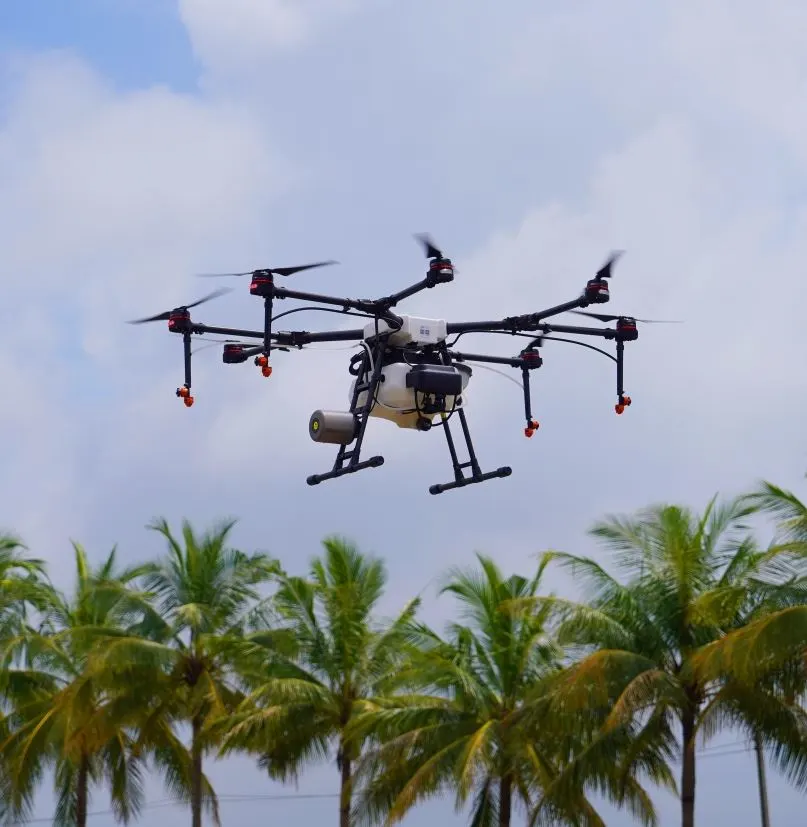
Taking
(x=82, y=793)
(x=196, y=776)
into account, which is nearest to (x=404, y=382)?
(x=196, y=776)

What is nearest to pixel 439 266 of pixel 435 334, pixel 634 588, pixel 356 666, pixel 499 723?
pixel 435 334

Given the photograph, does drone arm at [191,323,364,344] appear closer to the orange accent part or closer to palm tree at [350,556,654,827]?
the orange accent part

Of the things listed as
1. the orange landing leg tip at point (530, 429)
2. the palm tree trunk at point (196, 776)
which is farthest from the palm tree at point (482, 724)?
the orange landing leg tip at point (530, 429)

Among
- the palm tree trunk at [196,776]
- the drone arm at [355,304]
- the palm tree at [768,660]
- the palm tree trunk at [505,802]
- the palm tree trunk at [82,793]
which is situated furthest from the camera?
the palm tree trunk at [82,793]

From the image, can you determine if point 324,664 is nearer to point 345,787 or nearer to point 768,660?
point 345,787

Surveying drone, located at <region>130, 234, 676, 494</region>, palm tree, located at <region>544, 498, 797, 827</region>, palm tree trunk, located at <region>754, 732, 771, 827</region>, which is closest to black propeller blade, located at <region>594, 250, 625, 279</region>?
drone, located at <region>130, 234, 676, 494</region>

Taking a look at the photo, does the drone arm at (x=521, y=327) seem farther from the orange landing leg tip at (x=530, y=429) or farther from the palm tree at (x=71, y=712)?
the palm tree at (x=71, y=712)
